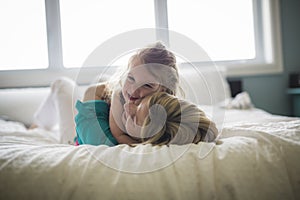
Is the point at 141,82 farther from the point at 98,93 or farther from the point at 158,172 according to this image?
the point at 98,93

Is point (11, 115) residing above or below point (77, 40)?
below

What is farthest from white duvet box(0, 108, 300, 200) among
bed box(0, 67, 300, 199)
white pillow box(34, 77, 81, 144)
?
white pillow box(34, 77, 81, 144)

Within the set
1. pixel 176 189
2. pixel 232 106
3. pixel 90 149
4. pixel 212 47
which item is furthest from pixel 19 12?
pixel 176 189

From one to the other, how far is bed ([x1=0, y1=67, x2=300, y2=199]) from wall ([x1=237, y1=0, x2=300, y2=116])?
74.1 inches

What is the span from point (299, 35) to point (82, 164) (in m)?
2.34

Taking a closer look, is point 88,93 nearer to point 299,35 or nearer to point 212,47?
point 212,47

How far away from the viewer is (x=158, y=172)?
1.47 ft

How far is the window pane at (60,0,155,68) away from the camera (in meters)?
1.98

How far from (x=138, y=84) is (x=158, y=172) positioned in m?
0.18

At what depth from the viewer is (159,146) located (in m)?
0.52

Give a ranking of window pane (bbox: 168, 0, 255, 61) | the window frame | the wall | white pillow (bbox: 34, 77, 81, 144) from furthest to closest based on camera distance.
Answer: the wall, the window frame, window pane (bbox: 168, 0, 255, 61), white pillow (bbox: 34, 77, 81, 144)

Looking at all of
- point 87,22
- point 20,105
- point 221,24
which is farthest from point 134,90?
point 221,24

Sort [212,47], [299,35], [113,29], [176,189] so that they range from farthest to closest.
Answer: [299,35] < [212,47] < [113,29] < [176,189]

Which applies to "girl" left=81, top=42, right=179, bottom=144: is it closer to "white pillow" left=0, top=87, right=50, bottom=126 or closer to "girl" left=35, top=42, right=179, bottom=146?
"girl" left=35, top=42, right=179, bottom=146
